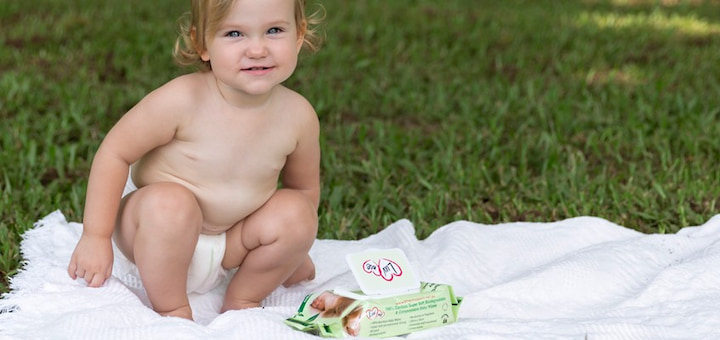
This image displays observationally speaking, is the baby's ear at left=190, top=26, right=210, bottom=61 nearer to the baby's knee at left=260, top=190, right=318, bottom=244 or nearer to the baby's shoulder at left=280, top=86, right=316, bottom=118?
the baby's shoulder at left=280, top=86, right=316, bottom=118

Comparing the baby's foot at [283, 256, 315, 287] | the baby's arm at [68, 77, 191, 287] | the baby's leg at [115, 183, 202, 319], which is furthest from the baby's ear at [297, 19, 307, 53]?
the baby's foot at [283, 256, 315, 287]

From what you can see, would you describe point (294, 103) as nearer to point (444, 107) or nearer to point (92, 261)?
point (92, 261)

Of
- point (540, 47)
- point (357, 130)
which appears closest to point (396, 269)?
point (357, 130)

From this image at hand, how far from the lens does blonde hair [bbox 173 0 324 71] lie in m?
1.98

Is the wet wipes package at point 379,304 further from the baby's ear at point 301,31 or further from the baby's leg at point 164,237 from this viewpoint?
the baby's ear at point 301,31

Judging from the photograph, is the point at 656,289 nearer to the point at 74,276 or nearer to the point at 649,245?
the point at 649,245

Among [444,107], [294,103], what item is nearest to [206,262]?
[294,103]

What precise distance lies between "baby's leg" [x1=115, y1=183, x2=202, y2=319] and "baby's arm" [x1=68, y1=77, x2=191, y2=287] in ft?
0.18

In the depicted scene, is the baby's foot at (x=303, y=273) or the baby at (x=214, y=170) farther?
the baby's foot at (x=303, y=273)

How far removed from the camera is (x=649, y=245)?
8.55ft

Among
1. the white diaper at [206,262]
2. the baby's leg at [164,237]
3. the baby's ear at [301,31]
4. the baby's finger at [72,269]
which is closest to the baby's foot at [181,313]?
→ the baby's leg at [164,237]

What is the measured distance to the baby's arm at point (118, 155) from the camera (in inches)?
81.3

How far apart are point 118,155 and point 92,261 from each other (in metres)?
0.23

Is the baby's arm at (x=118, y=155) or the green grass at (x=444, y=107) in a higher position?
the baby's arm at (x=118, y=155)
